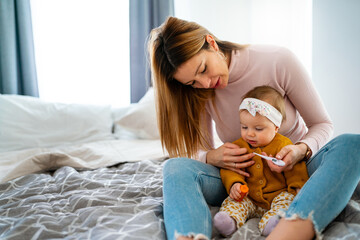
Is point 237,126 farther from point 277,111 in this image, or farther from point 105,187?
point 105,187

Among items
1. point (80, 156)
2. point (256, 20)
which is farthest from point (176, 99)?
point (256, 20)

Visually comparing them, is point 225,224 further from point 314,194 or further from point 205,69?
point 205,69

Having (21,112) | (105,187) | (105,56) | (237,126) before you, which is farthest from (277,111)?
(105,56)

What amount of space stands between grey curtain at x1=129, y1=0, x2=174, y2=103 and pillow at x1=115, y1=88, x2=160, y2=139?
578 mm

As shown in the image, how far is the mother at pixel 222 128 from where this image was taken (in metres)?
0.81

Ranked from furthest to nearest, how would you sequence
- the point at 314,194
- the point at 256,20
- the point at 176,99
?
the point at 256,20 → the point at 176,99 → the point at 314,194

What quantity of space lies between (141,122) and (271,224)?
1.64 metres

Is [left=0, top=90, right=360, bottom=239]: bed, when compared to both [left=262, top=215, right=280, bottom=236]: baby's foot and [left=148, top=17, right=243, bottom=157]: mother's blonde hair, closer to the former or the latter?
[left=262, top=215, right=280, bottom=236]: baby's foot

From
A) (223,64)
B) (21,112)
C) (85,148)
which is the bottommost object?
(85,148)

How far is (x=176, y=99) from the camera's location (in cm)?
136

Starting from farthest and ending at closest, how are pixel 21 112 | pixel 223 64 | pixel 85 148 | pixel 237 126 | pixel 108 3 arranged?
pixel 108 3, pixel 21 112, pixel 85 148, pixel 237 126, pixel 223 64

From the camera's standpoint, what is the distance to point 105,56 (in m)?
2.98

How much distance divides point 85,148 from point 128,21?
1.53 m

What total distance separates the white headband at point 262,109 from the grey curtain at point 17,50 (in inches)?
82.1
